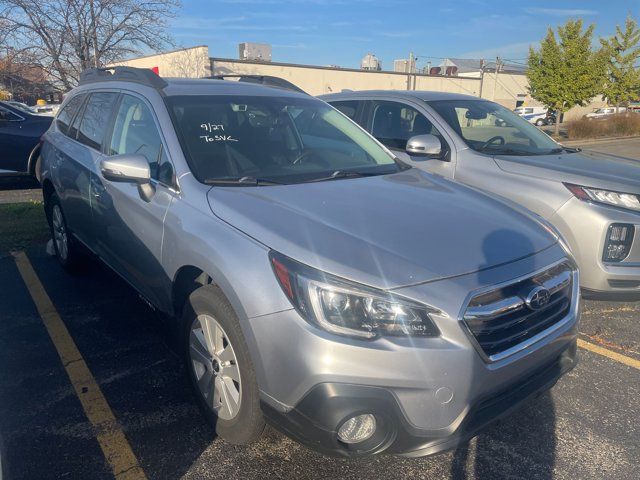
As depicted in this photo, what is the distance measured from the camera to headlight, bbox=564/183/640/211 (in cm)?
388

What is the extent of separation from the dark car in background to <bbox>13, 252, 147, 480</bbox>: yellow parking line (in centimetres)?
613

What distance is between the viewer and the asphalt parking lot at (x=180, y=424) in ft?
8.17

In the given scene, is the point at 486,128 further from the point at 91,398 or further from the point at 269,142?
the point at 91,398

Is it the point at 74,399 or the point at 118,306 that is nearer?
the point at 74,399

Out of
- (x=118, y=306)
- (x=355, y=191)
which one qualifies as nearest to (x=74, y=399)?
(x=118, y=306)

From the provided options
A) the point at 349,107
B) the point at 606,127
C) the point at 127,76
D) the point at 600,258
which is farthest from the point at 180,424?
the point at 606,127

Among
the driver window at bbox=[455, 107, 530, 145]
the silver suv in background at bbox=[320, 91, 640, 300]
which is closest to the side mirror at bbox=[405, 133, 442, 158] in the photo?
the silver suv in background at bbox=[320, 91, 640, 300]

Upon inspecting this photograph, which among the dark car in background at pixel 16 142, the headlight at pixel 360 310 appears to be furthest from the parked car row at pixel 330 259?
the dark car in background at pixel 16 142

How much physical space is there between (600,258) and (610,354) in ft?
2.22

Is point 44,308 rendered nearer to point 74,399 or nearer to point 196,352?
point 74,399

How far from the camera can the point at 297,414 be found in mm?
2109

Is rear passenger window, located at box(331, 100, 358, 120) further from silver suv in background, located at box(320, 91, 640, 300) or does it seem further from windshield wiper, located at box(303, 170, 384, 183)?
windshield wiper, located at box(303, 170, 384, 183)

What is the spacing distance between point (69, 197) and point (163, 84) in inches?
62.3

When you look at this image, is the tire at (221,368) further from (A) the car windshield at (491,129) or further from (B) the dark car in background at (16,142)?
(B) the dark car in background at (16,142)
